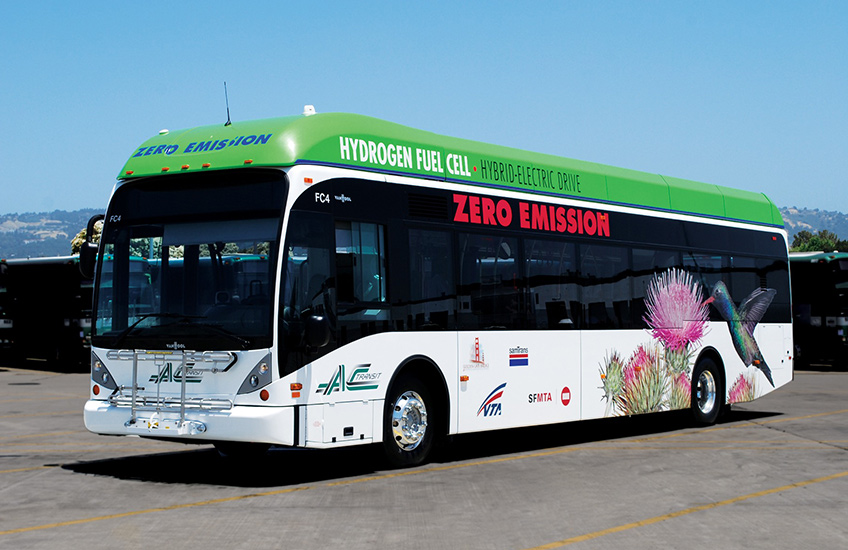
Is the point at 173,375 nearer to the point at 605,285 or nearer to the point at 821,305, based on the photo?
the point at 605,285

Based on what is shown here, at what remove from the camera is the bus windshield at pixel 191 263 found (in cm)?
1064

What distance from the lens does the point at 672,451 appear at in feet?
45.7

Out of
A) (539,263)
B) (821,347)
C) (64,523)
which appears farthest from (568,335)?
(821,347)

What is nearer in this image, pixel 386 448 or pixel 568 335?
pixel 386 448

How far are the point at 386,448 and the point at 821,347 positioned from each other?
84.9ft

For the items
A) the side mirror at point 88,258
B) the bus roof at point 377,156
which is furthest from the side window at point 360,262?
the side mirror at point 88,258

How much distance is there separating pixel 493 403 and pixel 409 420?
4.80 feet

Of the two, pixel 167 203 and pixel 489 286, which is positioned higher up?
pixel 167 203

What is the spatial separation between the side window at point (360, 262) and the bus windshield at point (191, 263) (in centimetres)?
84

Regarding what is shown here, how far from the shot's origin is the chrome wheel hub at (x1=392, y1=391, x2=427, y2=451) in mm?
11891

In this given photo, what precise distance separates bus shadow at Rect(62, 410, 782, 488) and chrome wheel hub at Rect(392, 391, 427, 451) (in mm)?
386

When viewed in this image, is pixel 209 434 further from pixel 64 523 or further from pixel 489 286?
pixel 489 286

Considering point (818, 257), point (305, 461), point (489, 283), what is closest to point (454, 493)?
point (305, 461)

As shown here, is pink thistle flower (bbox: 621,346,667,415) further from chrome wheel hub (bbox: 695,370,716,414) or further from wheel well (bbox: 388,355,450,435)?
wheel well (bbox: 388,355,450,435)
